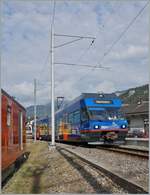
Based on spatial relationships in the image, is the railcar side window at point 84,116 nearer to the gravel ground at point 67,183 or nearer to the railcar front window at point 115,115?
the railcar front window at point 115,115

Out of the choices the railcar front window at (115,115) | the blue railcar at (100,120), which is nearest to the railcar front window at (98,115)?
the blue railcar at (100,120)

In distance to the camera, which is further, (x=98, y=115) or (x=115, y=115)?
(x=115, y=115)

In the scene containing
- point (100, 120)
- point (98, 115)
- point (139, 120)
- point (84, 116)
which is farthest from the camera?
point (139, 120)

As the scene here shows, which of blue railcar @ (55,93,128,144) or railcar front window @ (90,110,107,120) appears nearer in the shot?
blue railcar @ (55,93,128,144)

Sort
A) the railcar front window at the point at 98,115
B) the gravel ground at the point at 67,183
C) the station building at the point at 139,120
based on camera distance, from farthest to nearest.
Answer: the station building at the point at 139,120
the railcar front window at the point at 98,115
the gravel ground at the point at 67,183

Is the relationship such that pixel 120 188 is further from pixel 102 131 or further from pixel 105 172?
pixel 102 131

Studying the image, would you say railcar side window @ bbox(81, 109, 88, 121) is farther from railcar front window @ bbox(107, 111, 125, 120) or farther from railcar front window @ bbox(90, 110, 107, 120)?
railcar front window @ bbox(107, 111, 125, 120)

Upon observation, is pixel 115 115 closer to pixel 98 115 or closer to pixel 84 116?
pixel 98 115

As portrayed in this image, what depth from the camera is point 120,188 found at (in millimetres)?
8422

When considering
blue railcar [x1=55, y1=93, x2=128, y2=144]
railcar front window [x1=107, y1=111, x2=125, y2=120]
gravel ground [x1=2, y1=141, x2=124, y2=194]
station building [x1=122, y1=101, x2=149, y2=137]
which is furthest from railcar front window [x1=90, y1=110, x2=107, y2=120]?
station building [x1=122, y1=101, x2=149, y2=137]

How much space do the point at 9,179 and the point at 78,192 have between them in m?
4.54

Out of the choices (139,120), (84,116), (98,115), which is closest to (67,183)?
(98,115)

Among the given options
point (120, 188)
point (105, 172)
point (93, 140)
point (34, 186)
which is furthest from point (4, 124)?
point (93, 140)

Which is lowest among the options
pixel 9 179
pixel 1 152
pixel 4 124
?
pixel 9 179
